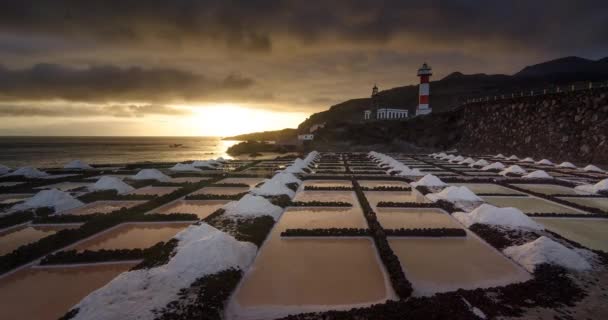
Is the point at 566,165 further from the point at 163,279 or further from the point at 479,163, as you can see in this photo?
the point at 163,279

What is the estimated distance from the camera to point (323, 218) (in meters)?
16.6

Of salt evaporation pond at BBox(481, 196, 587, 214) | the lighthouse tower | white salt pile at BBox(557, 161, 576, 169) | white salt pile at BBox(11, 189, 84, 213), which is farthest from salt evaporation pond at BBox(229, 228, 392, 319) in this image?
the lighthouse tower

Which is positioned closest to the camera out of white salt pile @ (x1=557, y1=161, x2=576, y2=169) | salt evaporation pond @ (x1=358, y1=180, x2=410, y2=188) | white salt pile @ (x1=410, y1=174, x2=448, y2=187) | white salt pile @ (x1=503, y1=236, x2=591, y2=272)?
white salt pile @ (x1=503, y1=236, x2=591, y2=272)

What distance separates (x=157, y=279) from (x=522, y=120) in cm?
5062

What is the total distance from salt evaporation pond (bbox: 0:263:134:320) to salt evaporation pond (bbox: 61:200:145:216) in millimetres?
8058

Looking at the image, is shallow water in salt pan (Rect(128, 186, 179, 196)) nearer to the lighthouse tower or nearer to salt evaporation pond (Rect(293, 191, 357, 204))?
salt evaporation pond (Rect(293, 191, 357, 204))

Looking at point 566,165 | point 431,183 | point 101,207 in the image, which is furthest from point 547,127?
point 101,207

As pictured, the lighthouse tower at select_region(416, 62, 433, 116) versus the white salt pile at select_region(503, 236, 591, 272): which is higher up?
the lighthouse tower at select_region(416, 62, 433, 116)

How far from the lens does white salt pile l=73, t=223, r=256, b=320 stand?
7.48 metres

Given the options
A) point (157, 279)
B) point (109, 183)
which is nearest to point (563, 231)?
point (157, 279)

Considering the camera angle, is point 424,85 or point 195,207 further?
point 424,85

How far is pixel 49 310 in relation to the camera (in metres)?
8.19

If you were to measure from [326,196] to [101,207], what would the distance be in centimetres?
1449

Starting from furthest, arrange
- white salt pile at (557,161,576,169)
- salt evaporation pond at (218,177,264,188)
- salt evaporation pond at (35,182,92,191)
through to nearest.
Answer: white salt pile at (557,161,576,169), salt evaporation pond at (218,177,264,188), salt evaporation pond at (35,182,92,191)
